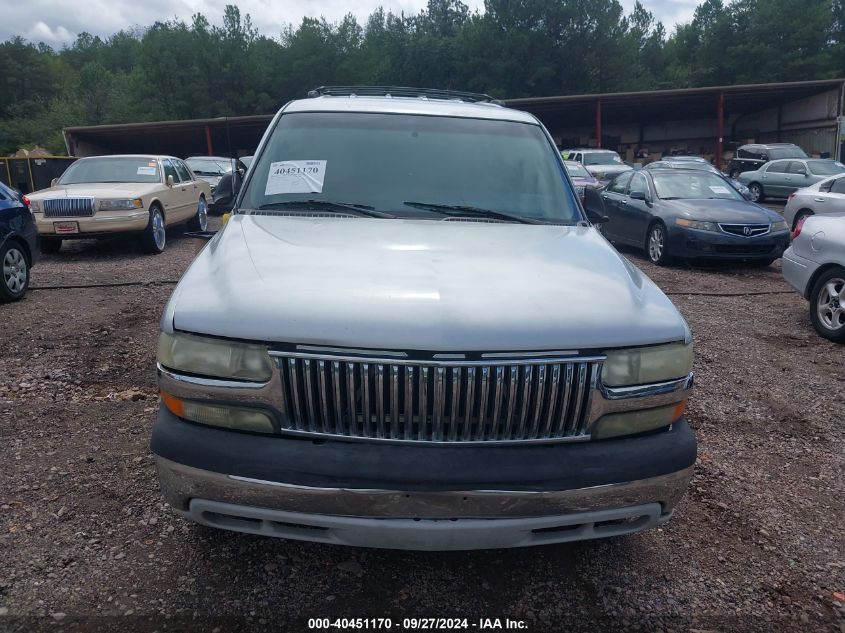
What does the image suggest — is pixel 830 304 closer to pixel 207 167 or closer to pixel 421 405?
pixel 421 405

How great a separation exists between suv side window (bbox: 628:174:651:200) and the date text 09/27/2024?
954 cm

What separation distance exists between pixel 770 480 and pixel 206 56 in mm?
54860

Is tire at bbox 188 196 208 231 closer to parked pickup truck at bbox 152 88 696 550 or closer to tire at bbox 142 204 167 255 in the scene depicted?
tire at bbox 142 204 167 255

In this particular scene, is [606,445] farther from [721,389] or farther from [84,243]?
[84,243]

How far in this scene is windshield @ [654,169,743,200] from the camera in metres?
10.7

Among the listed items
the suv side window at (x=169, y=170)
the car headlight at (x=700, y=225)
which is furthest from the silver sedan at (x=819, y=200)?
the suv side window at (x=169, y=170)

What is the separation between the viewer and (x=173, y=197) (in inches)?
472

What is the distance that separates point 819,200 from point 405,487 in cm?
1144

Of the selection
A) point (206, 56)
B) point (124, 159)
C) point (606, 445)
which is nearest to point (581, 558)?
point (606, 445)

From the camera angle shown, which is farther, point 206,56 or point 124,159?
point 206,56

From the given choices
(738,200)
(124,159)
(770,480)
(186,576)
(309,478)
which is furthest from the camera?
(124,159)

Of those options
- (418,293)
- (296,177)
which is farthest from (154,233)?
(418,293)

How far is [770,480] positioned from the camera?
364 cm

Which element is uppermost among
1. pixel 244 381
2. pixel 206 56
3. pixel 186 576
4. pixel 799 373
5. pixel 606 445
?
pixel 206 56
